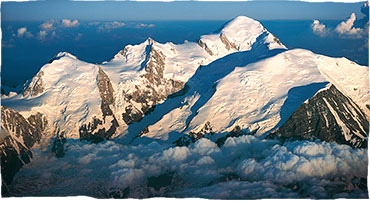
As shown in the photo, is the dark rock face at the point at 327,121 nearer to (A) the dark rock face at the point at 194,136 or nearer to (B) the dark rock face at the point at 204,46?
(A) the dark rock face at the point at 194,136

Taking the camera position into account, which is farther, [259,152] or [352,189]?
[259,152]

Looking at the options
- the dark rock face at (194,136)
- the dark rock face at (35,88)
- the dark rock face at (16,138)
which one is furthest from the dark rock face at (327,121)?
the dark rock face at (35,88)

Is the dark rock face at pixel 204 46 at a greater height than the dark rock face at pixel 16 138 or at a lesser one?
greater

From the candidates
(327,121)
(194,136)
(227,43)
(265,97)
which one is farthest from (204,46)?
(327,121)

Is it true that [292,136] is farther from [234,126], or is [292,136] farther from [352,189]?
[352,189]

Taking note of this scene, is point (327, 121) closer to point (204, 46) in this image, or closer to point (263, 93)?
point (263, 93)

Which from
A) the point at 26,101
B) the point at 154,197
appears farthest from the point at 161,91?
the point at 154,197
